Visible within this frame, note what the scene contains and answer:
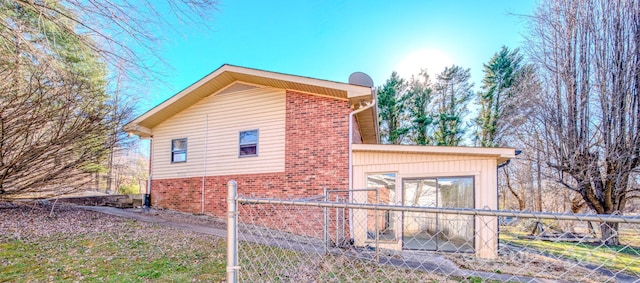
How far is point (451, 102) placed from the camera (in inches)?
821

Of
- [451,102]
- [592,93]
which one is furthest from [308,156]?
[451,102]

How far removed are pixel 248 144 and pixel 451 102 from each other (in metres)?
16.3

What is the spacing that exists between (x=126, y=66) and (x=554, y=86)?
1211cm

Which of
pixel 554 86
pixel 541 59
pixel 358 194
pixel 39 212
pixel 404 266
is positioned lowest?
pixel 404 266

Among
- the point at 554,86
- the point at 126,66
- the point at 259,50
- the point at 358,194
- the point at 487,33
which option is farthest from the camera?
the point at 487,33

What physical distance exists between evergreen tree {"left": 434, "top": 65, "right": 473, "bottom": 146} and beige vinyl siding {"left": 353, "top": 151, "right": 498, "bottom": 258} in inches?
537

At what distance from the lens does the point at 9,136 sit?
5.38 m

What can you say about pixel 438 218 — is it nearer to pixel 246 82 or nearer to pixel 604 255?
pixel 604 255

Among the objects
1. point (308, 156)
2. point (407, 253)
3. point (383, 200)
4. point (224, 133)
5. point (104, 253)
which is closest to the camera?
point (104, 253)

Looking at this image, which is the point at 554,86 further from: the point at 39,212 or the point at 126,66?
the point at 39,212

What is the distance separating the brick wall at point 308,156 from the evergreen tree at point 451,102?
45.6 feet

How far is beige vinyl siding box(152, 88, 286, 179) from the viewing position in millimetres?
9180

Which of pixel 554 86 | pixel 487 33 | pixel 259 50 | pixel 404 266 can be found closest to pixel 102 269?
pixel 404 266

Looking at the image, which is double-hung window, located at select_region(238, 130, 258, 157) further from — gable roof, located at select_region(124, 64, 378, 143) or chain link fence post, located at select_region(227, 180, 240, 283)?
chain link fence post, located at select_region(227, 180, 240, 283)
